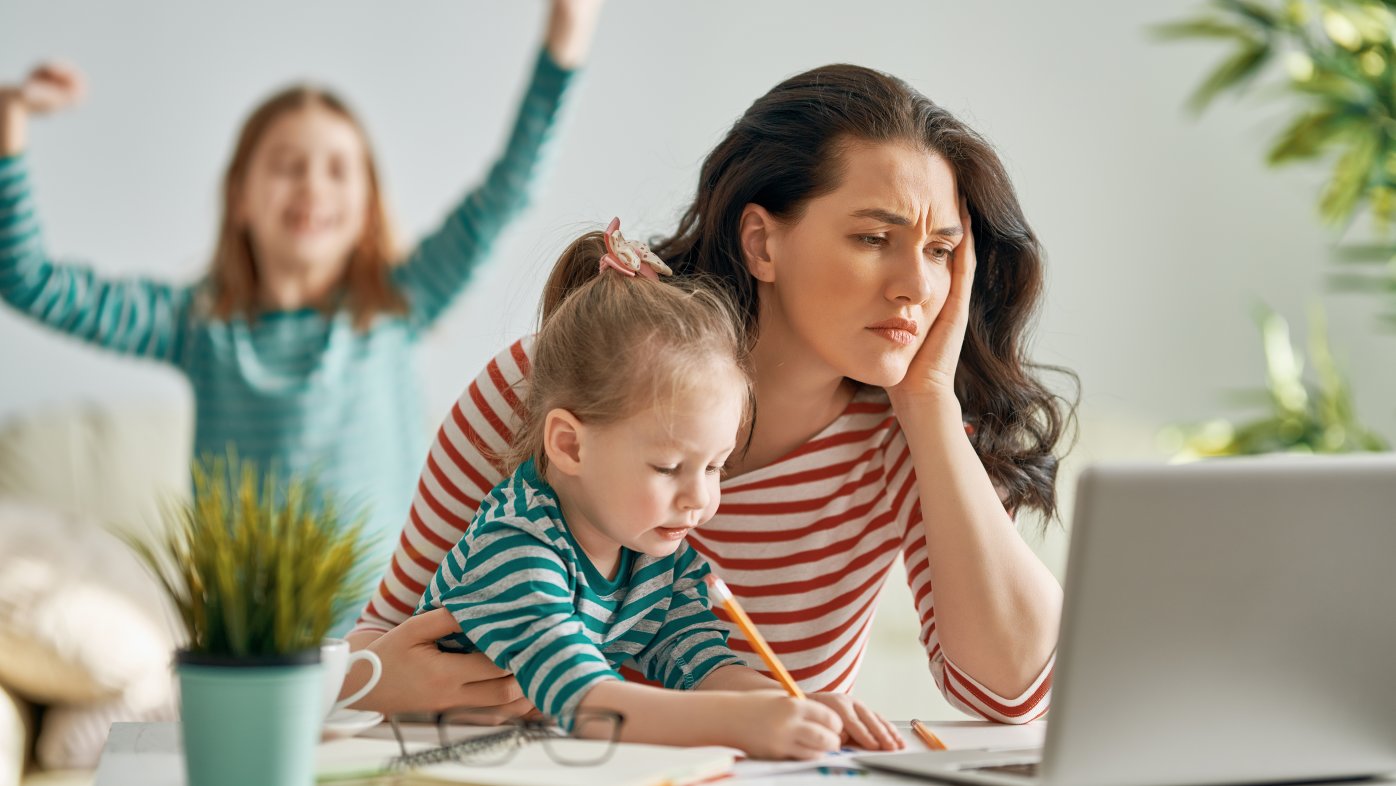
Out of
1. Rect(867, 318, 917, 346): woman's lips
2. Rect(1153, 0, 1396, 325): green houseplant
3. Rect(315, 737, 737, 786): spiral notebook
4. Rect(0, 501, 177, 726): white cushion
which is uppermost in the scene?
Rect(1153, 0, 1396, 325): green houseplant

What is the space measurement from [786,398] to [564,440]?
423mm

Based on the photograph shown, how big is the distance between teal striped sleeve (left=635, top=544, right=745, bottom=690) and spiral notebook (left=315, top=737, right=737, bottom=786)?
203mm

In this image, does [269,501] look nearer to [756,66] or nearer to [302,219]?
[302,219]

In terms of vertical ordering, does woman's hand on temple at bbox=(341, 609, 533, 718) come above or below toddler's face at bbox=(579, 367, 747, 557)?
below

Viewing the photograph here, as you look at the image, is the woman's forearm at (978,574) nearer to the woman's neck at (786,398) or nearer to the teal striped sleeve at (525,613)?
the woman's neck at (786,398)

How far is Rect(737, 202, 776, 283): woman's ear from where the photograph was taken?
141 cm

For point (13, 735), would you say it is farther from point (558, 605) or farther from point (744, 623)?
point (744, 623)

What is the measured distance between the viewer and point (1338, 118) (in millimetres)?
2717

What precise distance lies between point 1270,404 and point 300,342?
2205 millimetres

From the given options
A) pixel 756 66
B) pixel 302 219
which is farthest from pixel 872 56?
pixel 302 219

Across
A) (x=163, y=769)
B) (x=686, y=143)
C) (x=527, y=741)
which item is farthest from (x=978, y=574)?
(x=686, y=143)

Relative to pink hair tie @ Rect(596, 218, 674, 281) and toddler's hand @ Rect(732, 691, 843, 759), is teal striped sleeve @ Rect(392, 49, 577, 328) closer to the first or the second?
pink hair tie @ Rect(596, 218, 674, 281)


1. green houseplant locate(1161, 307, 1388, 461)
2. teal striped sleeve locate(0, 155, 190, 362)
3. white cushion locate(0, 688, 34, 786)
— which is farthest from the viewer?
green houseplant locate(1161, 307, 1388, 461)

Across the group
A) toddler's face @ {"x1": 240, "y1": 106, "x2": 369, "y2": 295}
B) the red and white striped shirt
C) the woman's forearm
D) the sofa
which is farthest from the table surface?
toddler's face @ {"x1": 240, "y1": 106, "x2": 369, "y2": 295}
